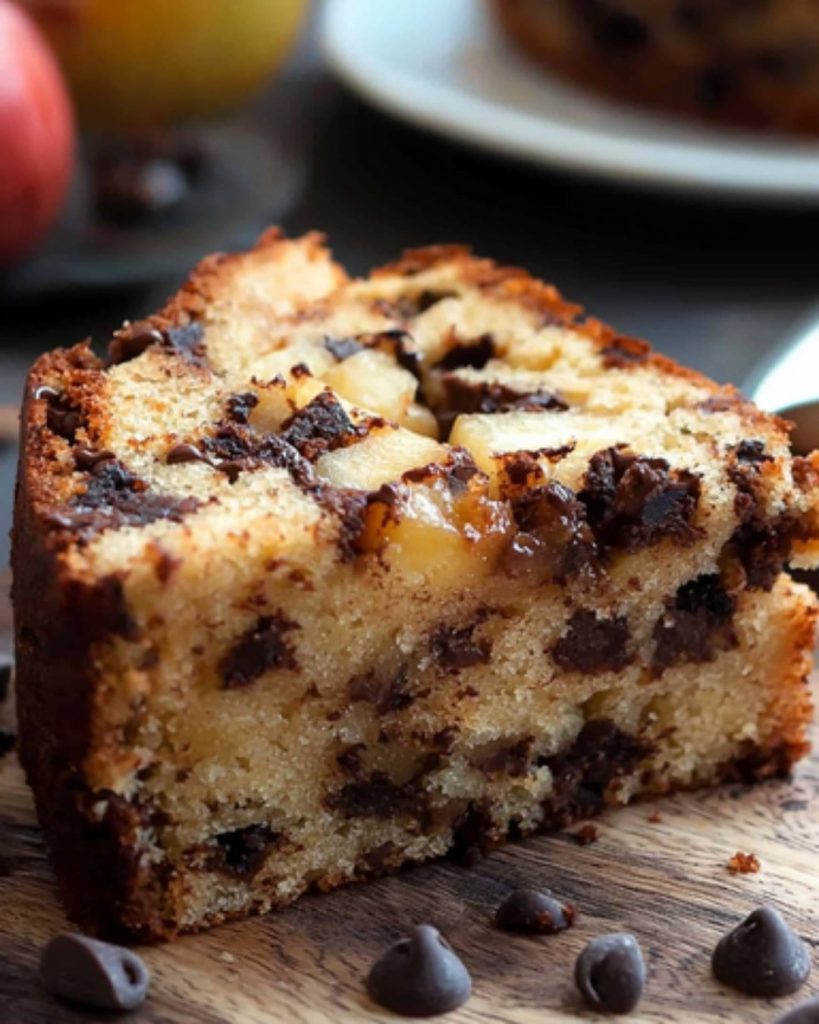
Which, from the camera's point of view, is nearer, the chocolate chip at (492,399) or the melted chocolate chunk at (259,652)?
the melted chocolate chunk at (259,652)

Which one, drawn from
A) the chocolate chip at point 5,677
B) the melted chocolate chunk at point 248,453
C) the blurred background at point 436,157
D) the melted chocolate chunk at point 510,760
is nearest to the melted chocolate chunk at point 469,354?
the melted chocolate chunk at point 248,453

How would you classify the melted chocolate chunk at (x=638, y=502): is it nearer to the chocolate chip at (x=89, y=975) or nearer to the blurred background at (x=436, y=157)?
the chocolate chip at (x=89, y=975)

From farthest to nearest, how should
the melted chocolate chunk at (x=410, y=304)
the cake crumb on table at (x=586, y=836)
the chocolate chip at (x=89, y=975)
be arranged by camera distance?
1. the melted chocolate chunk at (x=410, y=304)
2. the cake crumb on table at (x=586, y=836)
3. the chocolate chip at (x=89, y=975)

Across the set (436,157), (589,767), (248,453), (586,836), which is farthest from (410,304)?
(436,157)

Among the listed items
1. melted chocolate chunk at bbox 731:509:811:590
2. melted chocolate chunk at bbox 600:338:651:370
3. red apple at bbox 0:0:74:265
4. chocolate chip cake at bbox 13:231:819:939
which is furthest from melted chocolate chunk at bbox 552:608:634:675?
red apple at bbox 0:0:74:265

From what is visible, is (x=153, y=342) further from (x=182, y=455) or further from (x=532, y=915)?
(x=532, y=915)

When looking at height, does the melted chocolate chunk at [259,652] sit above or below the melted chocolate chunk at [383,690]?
above

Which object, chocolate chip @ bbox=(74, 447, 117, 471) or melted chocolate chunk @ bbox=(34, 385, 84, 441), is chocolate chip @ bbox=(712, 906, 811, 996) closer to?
chocolate chip @ bbox=(74, 447, 117, 471)
